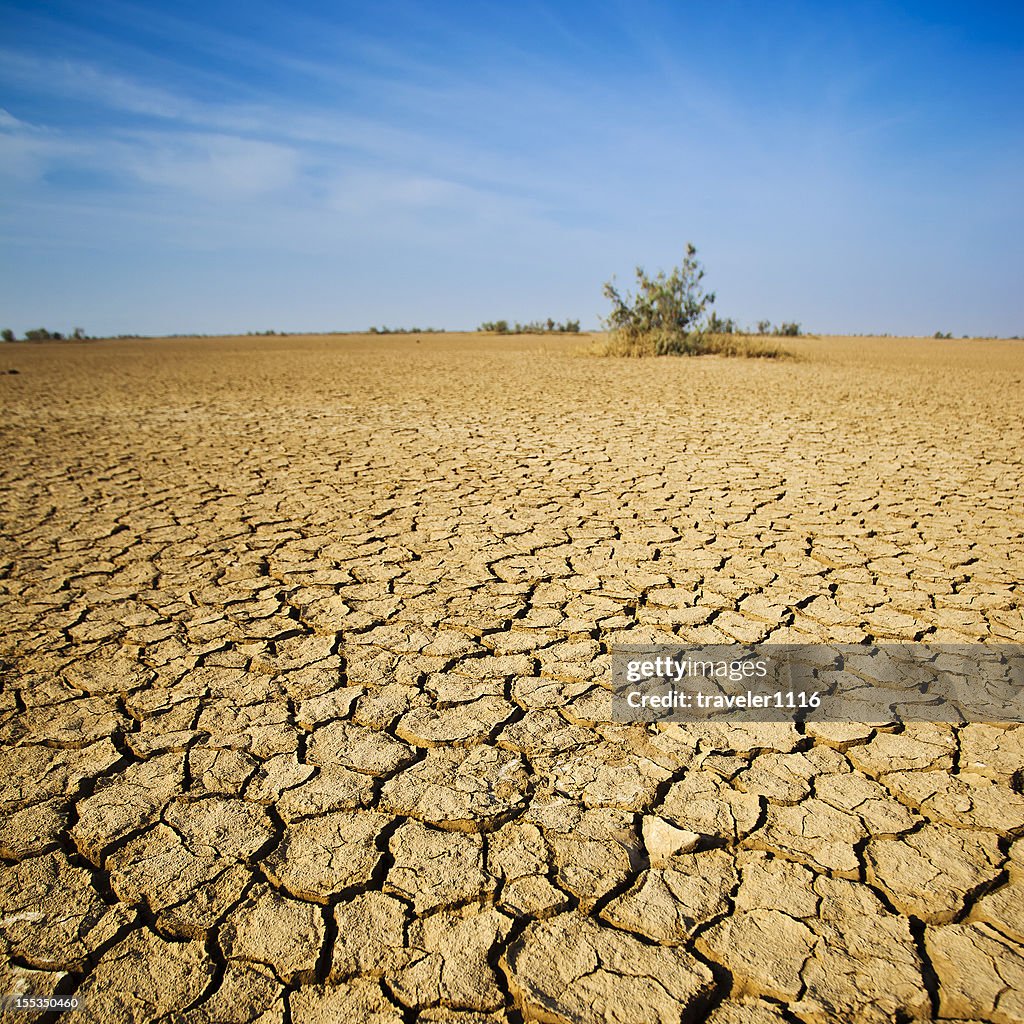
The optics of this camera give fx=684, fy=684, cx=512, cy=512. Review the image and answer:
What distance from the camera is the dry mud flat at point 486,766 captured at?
1.20 m

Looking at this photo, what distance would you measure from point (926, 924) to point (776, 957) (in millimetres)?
303

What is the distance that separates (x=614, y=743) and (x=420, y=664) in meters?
0.71

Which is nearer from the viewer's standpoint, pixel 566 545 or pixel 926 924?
pixel 926 924

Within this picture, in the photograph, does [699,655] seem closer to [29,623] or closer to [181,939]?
[181,939]

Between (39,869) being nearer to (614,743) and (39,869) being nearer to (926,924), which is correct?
(614,743)

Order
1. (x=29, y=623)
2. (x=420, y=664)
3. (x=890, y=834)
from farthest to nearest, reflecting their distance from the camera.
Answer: (x=29, y=623) < (x=420, y=664) < (x=890, y=834)

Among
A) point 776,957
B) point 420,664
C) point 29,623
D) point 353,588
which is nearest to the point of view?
point 776,957

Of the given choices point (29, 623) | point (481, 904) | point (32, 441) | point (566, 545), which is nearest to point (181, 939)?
point (481, 904)

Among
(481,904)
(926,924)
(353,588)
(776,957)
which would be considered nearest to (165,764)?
(481,904)

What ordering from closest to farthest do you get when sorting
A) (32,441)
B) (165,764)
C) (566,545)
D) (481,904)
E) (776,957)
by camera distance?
(776,957) < (481,904) < (165,764) < (566,545) < (32,441)

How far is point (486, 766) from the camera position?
5.65 ft

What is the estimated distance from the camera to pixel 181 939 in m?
1.26

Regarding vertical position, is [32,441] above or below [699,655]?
above

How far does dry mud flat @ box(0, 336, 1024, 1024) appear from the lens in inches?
47.1
